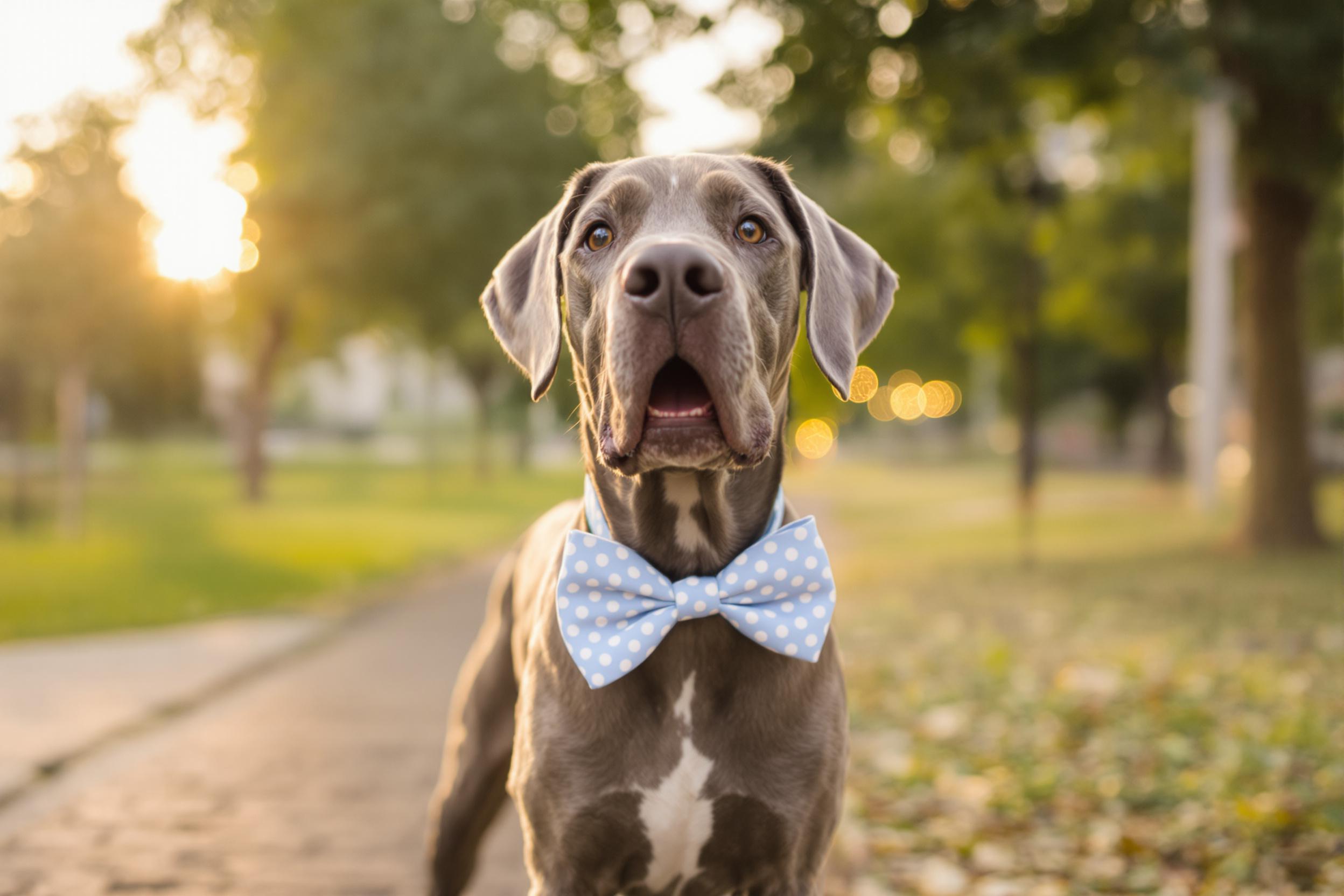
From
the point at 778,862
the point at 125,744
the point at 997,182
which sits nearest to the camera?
the point at 778,862

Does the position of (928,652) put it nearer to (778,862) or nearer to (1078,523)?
(778,862)

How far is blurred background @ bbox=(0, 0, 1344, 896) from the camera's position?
218 inches

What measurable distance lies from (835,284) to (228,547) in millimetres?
15573

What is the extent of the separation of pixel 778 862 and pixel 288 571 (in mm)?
12229

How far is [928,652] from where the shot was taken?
8.70m

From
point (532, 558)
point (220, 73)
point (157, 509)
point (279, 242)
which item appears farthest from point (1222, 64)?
point (157, 509)

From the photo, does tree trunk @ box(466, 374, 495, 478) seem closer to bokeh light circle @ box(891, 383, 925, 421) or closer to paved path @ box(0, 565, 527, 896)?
bokeh light circle @ box(891, 383, 925, 421)

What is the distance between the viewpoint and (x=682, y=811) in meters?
2.58

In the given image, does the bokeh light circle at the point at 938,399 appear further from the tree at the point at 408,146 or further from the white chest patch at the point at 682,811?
the white chest patch at the point at 682,811

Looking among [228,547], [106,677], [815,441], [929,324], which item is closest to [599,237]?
[106,677]

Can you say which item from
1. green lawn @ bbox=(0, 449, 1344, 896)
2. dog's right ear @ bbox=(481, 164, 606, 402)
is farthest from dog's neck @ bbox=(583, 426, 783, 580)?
green lawn @ bbox=(0, 449, 1344, 896)

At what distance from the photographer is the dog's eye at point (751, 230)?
2658 mm

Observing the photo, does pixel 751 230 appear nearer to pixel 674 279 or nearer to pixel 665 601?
pixel 674 279

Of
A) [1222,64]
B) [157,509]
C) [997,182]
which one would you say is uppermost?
[1222,64]
